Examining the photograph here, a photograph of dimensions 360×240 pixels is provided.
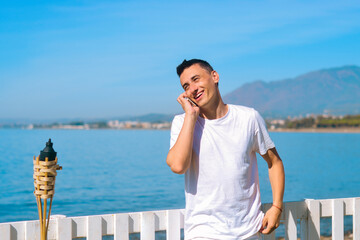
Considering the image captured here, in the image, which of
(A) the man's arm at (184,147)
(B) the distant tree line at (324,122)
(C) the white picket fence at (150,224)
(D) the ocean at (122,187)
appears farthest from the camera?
(B) the distant tree line at (324,122)

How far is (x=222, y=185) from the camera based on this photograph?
243 centimetres

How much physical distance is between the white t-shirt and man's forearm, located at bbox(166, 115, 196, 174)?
0.40 ft

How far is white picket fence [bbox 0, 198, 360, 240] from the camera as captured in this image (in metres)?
2.48

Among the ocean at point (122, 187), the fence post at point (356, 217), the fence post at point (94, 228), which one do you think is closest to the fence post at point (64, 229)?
the fence post at point (94, 228)

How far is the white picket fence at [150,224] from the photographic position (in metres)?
2.48

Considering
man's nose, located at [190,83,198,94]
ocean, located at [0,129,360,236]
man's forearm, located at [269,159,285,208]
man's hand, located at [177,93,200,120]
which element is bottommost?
ocean, located at [0,129,360,236]

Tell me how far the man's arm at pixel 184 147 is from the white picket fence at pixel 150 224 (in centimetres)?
49

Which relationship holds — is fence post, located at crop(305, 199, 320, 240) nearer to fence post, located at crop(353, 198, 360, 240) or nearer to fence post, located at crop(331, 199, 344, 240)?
fence post, located at crop(331, 199, 344, 240)

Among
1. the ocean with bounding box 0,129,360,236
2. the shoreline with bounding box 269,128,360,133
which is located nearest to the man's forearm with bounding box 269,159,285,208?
the ocean with bounding box 0,129,360,236

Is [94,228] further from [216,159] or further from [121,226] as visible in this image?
[216,159]

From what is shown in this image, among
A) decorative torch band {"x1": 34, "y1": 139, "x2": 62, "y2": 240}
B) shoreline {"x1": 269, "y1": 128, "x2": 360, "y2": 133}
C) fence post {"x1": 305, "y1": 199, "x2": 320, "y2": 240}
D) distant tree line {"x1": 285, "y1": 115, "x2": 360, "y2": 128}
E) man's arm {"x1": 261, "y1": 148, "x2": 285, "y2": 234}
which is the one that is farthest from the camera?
distant tree line {"x1": 285, "y1": 115, "x2": 360, "y2": 128}

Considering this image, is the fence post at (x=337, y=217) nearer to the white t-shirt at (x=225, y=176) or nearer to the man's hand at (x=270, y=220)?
the man's hand at (x=270, y=220)

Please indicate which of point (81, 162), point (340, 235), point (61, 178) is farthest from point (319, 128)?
point (340, 235)

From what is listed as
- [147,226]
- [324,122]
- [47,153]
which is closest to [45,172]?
[47,153]
